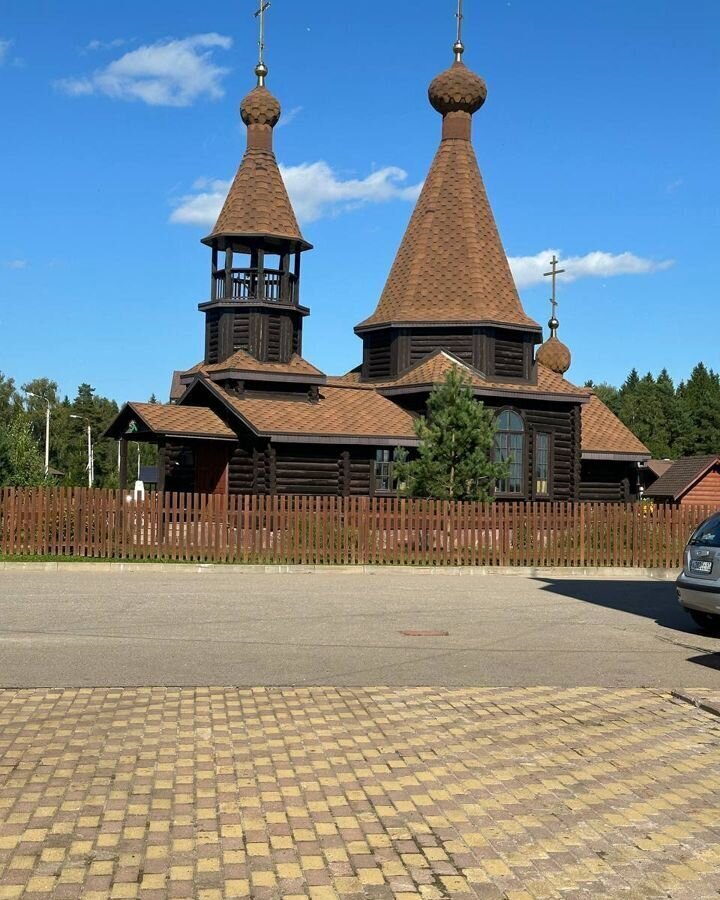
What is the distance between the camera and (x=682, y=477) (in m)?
45.9

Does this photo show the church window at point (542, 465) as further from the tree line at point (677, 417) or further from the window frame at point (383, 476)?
the tree line at point (677, 417)

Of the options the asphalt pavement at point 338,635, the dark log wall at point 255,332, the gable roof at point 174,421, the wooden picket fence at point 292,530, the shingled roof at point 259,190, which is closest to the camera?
the asphalt pavement at point 338,635

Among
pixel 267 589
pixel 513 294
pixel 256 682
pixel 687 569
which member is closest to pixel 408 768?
pixel 256 682

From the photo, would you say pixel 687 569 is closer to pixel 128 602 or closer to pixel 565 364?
pixel 128 602

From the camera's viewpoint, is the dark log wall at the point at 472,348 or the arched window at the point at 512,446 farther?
the dark log wall at the point at 472,348

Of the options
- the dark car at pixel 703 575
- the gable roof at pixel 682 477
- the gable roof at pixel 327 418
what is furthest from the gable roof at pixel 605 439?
the dark car at pixel 703 575

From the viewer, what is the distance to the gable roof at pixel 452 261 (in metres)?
33.6

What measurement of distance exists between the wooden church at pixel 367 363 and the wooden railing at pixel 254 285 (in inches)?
1.8

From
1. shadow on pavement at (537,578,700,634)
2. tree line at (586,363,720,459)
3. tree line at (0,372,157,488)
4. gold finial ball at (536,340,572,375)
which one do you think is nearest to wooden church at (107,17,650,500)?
gold finial ball at (536,340,572,375)

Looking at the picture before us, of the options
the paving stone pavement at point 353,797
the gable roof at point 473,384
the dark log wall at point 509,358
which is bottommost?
the paving stone pavement at point 353,797

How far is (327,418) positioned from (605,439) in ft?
39.3

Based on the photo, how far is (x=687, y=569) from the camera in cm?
1231

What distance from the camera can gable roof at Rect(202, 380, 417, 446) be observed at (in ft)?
97.3

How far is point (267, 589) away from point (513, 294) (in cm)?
2048
